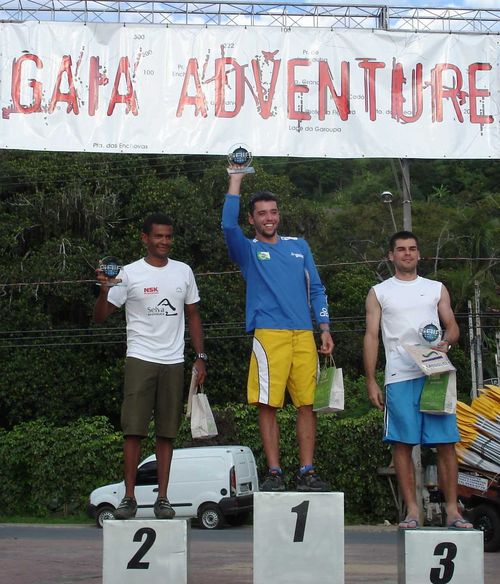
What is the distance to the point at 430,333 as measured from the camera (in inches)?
223

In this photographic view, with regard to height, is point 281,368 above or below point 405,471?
above

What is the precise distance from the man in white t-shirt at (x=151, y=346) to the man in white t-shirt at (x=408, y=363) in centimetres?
124

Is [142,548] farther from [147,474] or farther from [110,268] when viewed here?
[147,474]

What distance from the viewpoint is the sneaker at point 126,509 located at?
5508 millimetres

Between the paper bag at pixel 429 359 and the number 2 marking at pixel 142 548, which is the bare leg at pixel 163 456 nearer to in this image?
the number 2 marking at pixel 142 548

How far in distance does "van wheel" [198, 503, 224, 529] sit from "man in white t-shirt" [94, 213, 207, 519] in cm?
1212

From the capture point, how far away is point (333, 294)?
89.1 ft

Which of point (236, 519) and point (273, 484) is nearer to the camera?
point (273, 484)

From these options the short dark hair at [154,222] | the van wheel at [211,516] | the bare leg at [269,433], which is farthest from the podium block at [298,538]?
the van wheel at [211,516]

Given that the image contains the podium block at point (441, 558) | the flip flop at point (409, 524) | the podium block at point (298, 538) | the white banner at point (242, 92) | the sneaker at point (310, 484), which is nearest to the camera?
the podium block at point (441, 558)

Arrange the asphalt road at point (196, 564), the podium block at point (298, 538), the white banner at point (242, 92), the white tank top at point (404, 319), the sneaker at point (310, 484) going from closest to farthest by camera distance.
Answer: the podium block at point (298, 538)
the sneaker at point (310, 484)
the white tank top at point (404, 319)
the asphalt road at point (196, 564)
the white banner at point (242, 92)

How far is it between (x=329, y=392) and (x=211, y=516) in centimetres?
1277

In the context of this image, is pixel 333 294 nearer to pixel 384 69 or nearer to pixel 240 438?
pixel 240 438

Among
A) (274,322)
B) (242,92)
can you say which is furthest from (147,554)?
(242,92)
